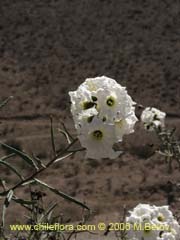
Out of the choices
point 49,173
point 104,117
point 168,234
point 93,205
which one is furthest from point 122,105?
point 49,173

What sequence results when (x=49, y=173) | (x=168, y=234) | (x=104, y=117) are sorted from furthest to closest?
(x=49, y=173) → (x=168, y=234) → (x=104, y=117)

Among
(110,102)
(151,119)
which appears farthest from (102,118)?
(151,119)

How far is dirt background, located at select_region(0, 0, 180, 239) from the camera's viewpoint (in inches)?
1003

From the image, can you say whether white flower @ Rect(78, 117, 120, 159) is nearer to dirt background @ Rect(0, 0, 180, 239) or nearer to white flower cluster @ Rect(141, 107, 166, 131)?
white flower cluster @ Rect(141, 107, 166, 131)

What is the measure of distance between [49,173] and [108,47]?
12772 mm

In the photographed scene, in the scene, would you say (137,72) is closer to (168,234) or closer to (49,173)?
(49,173)

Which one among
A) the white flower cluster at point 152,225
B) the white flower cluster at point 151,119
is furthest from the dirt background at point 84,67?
the white flower cluster at point 152,225

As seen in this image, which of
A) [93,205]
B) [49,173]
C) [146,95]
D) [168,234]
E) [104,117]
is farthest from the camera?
[146,95]

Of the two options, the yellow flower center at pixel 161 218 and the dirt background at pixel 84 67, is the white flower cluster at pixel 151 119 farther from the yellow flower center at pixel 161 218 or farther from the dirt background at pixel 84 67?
the dirt background at pixel 84 67

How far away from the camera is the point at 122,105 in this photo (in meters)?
2.86

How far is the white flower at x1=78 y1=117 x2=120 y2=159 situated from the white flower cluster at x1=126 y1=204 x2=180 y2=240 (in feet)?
4.65

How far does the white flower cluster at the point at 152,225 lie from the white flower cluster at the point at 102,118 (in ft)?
4.75

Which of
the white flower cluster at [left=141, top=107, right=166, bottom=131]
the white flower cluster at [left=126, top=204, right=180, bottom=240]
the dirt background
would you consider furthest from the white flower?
the dirt background

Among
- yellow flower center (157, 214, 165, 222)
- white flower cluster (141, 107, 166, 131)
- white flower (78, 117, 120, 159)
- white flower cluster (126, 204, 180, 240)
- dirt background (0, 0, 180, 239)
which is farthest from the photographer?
dirt background (0, 0, 180, 239)
